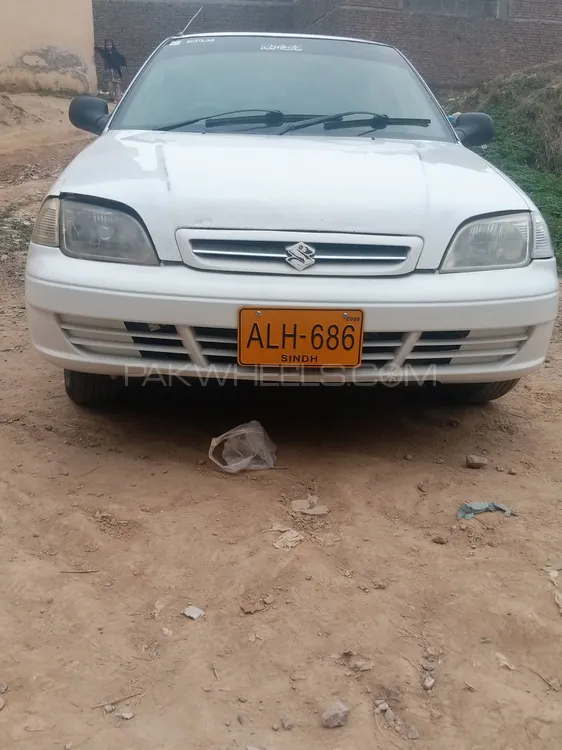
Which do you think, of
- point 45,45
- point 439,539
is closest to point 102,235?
point 439,539

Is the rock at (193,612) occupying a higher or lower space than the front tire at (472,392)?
higher

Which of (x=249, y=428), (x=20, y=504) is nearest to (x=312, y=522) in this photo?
(x=249, y=428)

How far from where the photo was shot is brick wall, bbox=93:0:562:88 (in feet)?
65.8

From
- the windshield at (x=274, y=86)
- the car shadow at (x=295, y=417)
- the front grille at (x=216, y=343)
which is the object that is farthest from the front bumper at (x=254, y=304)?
the windshield at (x=274, y=86)

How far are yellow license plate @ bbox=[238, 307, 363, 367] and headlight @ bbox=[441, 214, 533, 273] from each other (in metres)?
0.40

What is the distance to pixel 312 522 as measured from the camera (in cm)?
226

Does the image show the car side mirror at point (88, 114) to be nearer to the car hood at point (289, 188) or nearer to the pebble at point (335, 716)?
the car hood at point (289, 188)

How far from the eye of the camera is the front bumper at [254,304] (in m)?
2.30

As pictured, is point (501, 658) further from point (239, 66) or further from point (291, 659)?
point (239, 66)

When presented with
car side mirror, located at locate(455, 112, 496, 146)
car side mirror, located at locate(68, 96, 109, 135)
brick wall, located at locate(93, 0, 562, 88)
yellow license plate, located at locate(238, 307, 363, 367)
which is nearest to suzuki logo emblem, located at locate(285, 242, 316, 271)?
yellow license plate, located at locate(238, 307, 363, 367)

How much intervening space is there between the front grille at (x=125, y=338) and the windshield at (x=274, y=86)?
46.3 inches

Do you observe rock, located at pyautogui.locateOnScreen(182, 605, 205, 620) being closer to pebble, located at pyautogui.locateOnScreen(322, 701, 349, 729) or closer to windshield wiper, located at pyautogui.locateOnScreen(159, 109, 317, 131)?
pebble, located at pyautogui.locateOnScreen(322, 701, 349, 729)

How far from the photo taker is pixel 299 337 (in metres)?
2.31

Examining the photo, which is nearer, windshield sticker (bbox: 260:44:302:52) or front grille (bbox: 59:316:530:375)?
front grille (bbox: 59:316:530:375)
